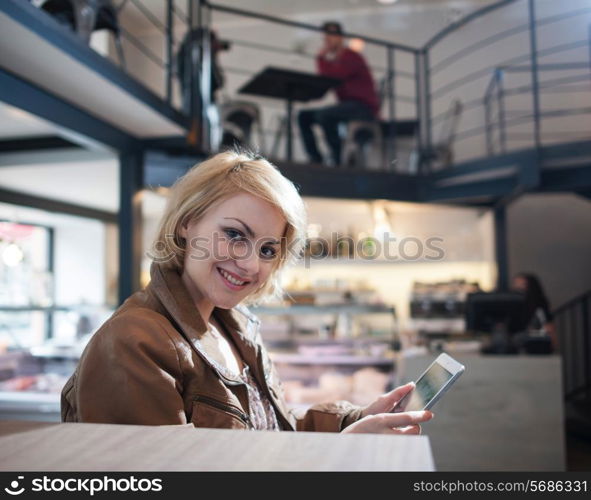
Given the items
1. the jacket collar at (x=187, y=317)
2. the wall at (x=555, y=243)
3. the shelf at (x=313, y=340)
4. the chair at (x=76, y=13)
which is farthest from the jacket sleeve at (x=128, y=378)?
the wall at (x=555, y=243)

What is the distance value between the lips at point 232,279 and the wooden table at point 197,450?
705 mm

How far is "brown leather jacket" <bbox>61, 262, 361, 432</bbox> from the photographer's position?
38.0 inches

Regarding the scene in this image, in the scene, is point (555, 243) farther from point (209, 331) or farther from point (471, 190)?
point (209, 331)

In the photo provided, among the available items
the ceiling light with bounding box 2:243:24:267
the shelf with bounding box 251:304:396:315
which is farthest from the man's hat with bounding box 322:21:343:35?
the ceiling light with bounding box 2:243:24:267

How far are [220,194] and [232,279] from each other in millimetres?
203

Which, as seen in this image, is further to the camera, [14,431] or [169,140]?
[169,140]

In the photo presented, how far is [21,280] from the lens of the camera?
12.6ft

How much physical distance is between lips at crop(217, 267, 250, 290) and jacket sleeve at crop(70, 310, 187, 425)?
27cm

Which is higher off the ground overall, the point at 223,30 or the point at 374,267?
the point at 223,30

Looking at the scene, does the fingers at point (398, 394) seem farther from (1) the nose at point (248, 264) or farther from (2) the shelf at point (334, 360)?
(2) the shelf at point (334, 360)

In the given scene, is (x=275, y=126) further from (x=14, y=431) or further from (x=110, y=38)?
(x=14, y=431)

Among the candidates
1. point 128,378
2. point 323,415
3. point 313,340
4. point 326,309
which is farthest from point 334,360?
point 128,378

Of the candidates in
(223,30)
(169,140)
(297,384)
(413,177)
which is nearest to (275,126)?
(223,30)

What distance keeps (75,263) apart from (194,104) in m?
1.89
